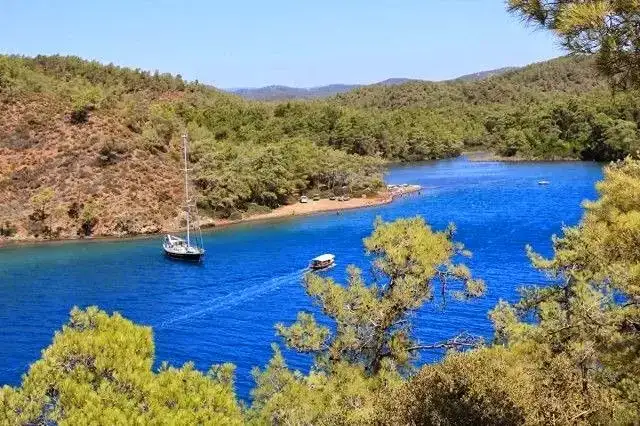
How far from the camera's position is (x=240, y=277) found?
144 feet

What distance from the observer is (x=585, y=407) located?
37.5 feet

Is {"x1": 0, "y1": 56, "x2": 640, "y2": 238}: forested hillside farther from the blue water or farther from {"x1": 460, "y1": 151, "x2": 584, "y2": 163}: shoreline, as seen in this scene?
the blue water

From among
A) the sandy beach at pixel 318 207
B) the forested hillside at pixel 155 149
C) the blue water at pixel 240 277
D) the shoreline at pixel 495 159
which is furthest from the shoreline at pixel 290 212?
the shoreline at pixel 495 159

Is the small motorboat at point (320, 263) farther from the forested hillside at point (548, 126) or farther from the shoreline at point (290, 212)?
the forested hillside at point (548, 126)

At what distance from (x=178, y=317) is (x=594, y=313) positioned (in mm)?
29191

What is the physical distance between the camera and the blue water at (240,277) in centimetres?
3156

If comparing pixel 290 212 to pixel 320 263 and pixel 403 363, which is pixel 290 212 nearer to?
pixel 320 263

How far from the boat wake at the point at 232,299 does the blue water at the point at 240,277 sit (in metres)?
0.06

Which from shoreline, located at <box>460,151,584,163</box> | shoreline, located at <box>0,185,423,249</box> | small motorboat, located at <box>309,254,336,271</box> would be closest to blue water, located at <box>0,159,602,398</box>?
small motorboat, located at <box>309,254,336,271</box>

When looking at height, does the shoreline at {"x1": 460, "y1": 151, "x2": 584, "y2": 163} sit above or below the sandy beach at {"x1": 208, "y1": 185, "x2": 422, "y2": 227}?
above

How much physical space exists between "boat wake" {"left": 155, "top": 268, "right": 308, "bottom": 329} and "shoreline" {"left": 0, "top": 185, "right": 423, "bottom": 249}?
23.0 meters

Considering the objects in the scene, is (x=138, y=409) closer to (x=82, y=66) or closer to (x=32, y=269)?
(x=32, y=269)

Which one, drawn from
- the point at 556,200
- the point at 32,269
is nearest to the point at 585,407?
the point at 32,269

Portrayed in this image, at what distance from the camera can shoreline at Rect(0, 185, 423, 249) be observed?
199ft
